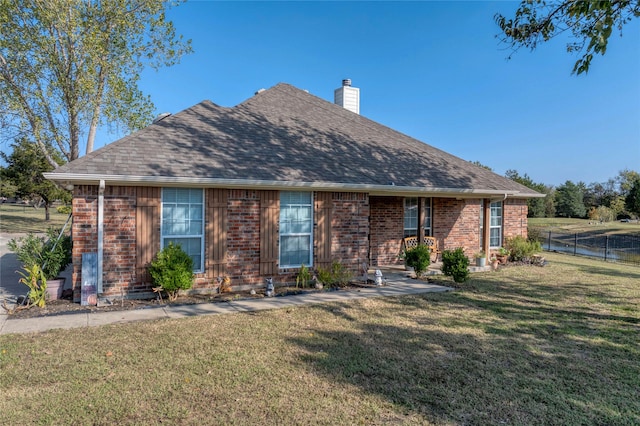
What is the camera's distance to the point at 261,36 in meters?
14.9

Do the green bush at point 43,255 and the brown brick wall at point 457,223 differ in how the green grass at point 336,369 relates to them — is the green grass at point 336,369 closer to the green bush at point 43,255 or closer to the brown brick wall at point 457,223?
the green bush at point 43,255

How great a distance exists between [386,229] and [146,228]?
7564 mm

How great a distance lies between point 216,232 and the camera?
327 inches

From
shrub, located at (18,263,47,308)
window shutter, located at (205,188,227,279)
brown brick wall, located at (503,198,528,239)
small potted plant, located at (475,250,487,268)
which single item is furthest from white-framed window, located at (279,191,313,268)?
brown brick wall, located at (503,198,528,239)

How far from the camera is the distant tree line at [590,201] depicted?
142ft

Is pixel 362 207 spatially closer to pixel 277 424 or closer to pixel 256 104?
pixel 256 104

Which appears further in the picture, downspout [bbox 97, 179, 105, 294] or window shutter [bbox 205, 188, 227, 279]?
window shutter [bbox 205, 188, 227, 279]

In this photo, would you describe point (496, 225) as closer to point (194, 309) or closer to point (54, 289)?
point (194, 309)

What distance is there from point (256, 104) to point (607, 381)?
11038 mm

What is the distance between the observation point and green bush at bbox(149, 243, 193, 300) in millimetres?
7324

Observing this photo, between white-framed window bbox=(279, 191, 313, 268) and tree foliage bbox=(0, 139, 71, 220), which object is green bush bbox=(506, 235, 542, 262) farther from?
tree foliage bbox=(0, 139, 71, 220)

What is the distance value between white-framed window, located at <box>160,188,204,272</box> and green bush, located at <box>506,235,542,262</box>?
446 inches

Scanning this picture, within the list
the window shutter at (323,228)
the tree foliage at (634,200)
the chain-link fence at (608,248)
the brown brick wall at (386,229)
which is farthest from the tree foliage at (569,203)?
the window shutter at (323,228)

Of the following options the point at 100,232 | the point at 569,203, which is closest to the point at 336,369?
the point at 100,232
